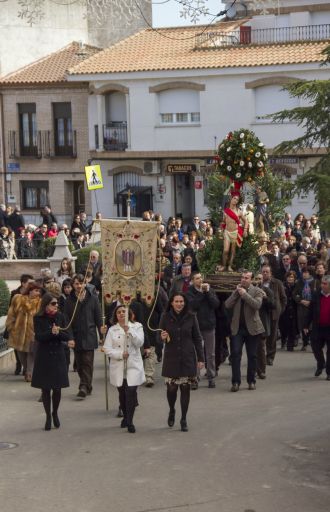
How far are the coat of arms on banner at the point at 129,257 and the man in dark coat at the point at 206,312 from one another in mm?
1665

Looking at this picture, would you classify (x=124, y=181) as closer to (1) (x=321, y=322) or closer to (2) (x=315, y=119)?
(2) (x=315, y=119)

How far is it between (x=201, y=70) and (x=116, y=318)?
2492cm

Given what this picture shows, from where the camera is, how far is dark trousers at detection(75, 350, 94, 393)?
16016 millimetres

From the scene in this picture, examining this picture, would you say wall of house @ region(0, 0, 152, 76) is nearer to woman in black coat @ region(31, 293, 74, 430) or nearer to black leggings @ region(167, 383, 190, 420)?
woman in black coat @ region(31, 293, 74, 430)

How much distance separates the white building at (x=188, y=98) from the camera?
125 feet

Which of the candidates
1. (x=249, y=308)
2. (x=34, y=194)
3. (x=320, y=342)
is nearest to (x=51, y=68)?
(x=34, y=194)

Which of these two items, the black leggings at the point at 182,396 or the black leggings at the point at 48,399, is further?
the black leggings at the point at 48,399

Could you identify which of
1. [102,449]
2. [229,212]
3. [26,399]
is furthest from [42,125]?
[102,449]

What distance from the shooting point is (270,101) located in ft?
125

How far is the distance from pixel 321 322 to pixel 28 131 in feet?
86.8

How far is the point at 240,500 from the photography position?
1103 cm

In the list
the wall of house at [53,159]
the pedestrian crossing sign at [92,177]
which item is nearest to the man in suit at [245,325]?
the pedestrian crossing sign at [92,177]

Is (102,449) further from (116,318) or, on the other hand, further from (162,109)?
(162,109)

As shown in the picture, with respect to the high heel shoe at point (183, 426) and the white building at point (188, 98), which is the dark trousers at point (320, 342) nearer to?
the high heel shoe at point (183, 426)
